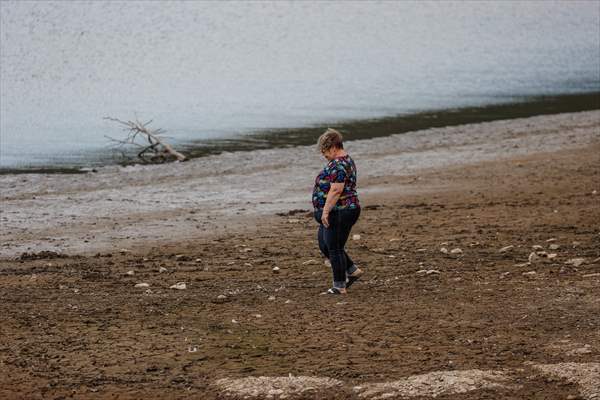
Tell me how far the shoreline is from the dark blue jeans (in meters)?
11.9

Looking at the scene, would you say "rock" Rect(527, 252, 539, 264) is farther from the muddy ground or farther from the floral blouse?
the floral blouse

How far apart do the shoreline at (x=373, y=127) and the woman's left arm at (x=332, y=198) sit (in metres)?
12.2

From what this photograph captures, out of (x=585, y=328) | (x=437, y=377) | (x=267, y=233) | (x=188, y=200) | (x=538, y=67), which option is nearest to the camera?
(x=437, y=377)

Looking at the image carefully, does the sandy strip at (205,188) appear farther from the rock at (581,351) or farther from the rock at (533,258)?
the rock at (581,351)

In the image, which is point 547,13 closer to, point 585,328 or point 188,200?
point 188,200

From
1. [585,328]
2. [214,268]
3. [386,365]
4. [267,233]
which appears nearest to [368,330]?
[386,365]

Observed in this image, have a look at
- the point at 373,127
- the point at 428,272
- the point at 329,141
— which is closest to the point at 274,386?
the point at 329,141

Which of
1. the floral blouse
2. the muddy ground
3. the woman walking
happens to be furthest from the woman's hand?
the muddy ground

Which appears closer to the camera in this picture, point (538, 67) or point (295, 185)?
point (295, 185)

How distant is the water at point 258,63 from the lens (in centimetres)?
2888

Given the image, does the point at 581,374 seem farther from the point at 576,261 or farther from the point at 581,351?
the point at 576,261

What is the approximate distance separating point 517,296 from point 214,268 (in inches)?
125

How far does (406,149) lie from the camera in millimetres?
22734

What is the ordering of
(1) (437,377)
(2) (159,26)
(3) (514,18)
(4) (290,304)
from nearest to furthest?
(1) (437,377) → (4) (290,304) → (2) (159,26) → (3) (514,18)
